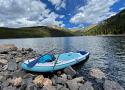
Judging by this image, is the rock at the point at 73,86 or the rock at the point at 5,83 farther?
the rock at the point at 5,83

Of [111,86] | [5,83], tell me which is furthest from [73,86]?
[5,83]

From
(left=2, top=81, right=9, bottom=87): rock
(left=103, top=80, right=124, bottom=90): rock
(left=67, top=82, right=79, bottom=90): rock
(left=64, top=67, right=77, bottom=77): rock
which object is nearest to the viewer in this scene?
(left=103, top=80, right=124, bottom=90): rock

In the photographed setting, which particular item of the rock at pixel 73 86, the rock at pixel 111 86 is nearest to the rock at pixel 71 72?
the rock at pixel 73 86

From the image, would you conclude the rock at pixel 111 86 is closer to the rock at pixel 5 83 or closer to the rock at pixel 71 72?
the rock at pixel 71 72

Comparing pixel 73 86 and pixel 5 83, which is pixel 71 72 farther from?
pixel 5 83

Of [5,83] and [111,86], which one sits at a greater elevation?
[5,83]

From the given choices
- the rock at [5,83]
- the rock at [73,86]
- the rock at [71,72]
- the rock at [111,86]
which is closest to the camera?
the rock at [111,86]

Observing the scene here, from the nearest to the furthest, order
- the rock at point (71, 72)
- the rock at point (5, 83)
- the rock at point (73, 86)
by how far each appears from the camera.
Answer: the rock at point (73, 86) → the rock at point (5, 83) → the rock at point (71, 72)

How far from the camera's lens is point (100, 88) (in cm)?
2006

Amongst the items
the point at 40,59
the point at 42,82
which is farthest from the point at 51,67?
the point at 42,82

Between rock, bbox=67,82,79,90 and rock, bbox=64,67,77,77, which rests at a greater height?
rock, bbox=64,67,77,77

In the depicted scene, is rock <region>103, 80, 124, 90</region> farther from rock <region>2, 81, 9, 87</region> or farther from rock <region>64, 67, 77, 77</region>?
rock <region>2, 81, 9, 87</region>

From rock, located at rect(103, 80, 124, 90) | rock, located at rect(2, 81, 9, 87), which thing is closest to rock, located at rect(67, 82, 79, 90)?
rock, located at rect(103, 80, 124, 90)

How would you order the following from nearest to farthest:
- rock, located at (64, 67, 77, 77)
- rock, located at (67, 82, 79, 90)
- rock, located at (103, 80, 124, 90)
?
rock, located at (103, 80, 124, 90) → rock, located at (67, 82, 79, 90) → rock, located at (64, 67, 77, 77)
